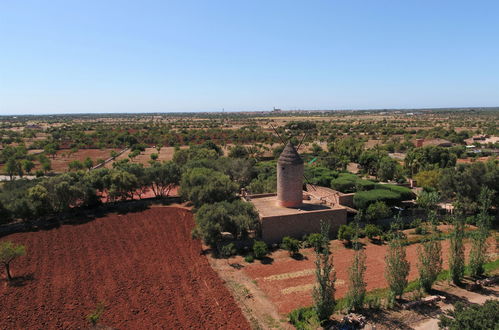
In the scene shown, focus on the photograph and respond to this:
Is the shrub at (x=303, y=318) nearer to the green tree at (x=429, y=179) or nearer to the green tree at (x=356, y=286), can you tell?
the green tree at (x=356, y=286)

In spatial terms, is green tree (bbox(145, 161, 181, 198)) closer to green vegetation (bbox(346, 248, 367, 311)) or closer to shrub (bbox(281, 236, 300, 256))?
shrub (bbox(281, 236, 300, 256))

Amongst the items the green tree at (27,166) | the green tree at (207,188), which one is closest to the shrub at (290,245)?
the green tree at (207,188)

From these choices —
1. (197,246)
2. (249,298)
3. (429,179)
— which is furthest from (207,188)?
(429,179)

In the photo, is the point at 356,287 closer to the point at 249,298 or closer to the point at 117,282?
the point at 249,298

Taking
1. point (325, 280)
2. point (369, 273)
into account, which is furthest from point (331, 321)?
point (369, 273)

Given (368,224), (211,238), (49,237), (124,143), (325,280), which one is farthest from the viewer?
(124,143)

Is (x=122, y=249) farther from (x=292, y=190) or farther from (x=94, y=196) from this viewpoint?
(x=292, y=190)
